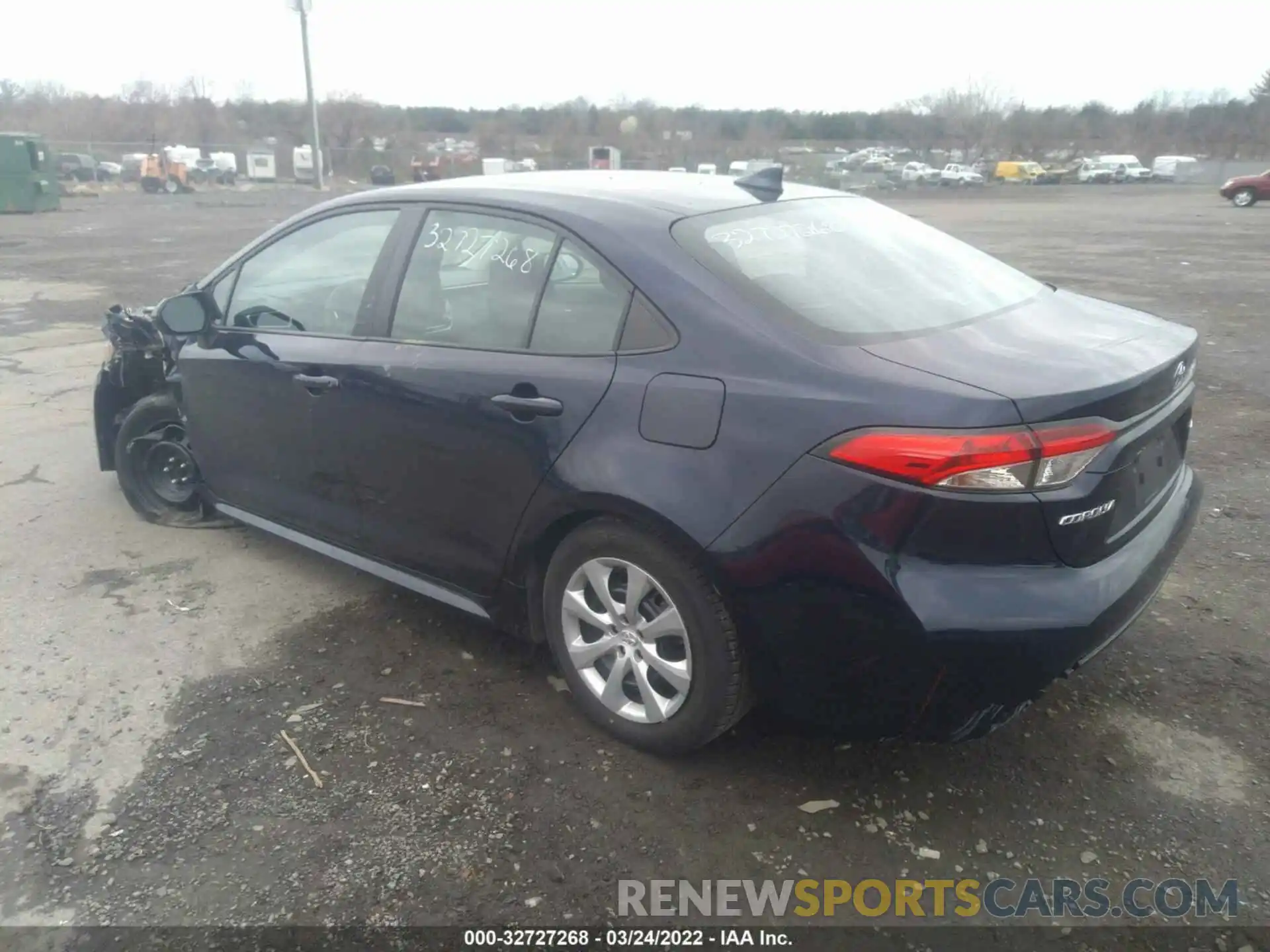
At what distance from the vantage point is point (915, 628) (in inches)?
94.7

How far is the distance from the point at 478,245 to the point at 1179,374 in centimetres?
228

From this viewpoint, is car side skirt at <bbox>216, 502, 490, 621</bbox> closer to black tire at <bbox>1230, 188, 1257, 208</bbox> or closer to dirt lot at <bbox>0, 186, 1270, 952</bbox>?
dirt lot at <bbox>0, 186, 1270, 952</bbox>

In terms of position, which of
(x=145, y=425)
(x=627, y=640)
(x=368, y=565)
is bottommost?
(x=368, y=565)

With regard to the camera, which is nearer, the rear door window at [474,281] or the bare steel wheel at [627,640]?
the bare steel wheel at [627,640]

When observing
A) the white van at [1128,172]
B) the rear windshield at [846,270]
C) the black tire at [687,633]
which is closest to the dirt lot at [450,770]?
the black tire at [687,633]

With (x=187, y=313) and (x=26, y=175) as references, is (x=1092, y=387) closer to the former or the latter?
(x=187, y=313)

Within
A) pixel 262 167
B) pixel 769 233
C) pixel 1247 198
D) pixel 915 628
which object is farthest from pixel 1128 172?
pixel 915 628

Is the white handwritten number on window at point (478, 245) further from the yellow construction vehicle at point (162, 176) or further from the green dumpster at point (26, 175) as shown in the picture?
the yellow construction vehicle at point (162, 176)

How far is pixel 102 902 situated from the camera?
8.19 feet

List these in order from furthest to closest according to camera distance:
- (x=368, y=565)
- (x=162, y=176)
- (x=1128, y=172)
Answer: (x=1128, y=172), (x=162, y=176), (x=368, y=565)

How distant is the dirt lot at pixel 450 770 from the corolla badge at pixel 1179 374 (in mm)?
1096

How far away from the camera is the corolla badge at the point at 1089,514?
239 centimetres

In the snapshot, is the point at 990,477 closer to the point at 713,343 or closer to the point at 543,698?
the point at 713,343

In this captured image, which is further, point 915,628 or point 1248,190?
point 1248,190
